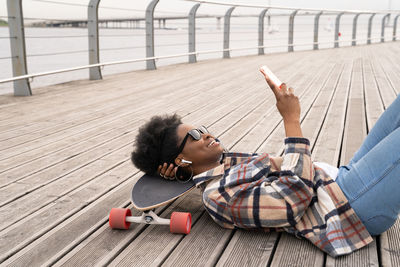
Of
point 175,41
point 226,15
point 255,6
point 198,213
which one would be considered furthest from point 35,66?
point 198,213

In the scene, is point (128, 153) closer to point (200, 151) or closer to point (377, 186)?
point (200, 151)

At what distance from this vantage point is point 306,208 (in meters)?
1.96

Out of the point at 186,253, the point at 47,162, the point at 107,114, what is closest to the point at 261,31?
the point at 107,114

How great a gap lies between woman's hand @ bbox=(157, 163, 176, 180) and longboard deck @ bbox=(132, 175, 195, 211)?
0.14 feet

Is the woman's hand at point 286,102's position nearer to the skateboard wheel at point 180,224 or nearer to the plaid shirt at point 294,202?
the plaid shirt at point 294,202

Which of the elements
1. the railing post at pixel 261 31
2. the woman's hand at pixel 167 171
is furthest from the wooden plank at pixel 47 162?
the railing post at pixel 261 31

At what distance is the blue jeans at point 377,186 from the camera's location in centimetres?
182

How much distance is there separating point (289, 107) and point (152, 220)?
2.69 ft

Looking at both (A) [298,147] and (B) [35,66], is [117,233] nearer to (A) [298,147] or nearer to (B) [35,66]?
(A) [298,147]

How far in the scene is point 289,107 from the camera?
1952 mm

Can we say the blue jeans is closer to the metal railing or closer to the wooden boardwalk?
the wooden boardwalk

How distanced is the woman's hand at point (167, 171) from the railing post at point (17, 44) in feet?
15.3

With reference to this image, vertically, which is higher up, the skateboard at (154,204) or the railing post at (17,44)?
the railing post at (17,44)

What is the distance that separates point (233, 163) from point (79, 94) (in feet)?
15.6
